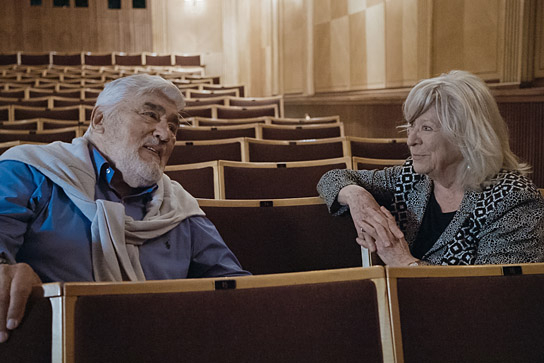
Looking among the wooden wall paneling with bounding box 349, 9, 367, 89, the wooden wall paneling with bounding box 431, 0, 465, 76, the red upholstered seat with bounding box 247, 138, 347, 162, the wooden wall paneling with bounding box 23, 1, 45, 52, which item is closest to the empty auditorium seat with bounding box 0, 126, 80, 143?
the red upholstered seat with bounding box 247, 138, 347, 162

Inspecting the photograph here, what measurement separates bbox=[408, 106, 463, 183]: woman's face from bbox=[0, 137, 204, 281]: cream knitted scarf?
48cm

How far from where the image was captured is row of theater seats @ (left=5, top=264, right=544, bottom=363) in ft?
2.20

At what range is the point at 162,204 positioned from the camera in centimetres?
127

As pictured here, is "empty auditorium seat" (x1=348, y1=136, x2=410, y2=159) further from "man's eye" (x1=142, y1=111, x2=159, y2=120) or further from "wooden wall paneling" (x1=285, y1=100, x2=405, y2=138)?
"wooden wall paneling" (x1=285, y1=100, x2=405, y2=138)

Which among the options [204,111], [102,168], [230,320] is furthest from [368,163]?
[204,111]

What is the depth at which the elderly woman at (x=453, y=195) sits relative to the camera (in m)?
1.19

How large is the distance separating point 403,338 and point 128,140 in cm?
74

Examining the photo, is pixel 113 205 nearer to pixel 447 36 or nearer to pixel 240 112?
pixel 240 112

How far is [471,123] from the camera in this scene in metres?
1.26

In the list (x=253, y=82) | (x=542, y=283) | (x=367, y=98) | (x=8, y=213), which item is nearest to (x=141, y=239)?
(x=8, y=213)

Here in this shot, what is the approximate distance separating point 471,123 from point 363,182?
28cm

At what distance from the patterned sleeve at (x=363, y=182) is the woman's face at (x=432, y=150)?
0.33 feet

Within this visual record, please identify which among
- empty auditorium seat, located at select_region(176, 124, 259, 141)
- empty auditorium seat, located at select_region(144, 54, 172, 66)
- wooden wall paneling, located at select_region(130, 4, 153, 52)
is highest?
wooden wall paneling, located at select_region(130, 4, 153, 52)

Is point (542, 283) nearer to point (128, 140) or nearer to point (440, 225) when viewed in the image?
point (440, 225)
